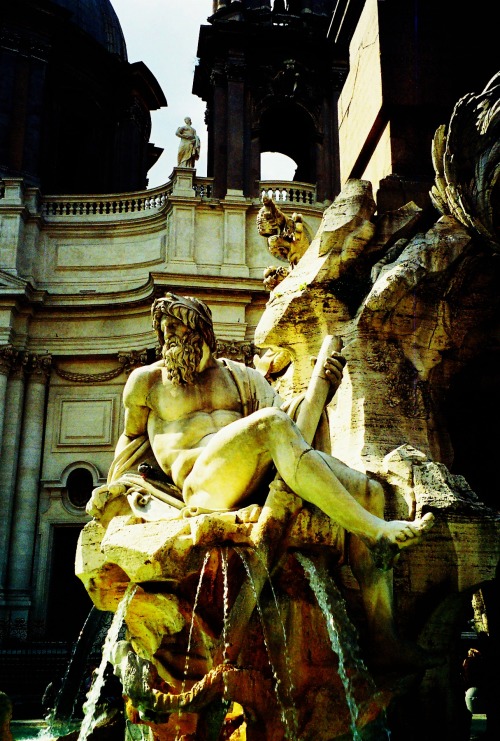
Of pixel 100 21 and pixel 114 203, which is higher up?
pixel 100 21

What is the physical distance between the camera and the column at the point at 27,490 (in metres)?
19.2

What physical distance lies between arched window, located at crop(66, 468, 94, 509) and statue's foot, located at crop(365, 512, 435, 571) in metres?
17.5

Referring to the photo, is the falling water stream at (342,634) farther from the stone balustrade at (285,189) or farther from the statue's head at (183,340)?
the stone balustrade at (285,189)

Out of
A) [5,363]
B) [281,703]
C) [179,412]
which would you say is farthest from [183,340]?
[5,363]

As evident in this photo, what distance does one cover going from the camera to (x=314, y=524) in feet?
13.5

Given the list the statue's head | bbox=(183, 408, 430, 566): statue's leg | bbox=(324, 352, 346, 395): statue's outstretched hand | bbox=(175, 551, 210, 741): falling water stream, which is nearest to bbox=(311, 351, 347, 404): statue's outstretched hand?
bbox=(324, 352, 346, 395): statue's outstretched hand

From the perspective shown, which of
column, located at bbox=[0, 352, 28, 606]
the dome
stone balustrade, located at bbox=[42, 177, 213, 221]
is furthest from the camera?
the dome

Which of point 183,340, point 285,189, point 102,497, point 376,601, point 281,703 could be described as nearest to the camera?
point 281,703

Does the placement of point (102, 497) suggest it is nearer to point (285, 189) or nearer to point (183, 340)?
point (183, 340)

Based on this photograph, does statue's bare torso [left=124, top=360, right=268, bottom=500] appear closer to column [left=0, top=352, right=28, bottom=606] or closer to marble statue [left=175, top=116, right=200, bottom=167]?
column [left=0, top=352, right=28, bottom=606]

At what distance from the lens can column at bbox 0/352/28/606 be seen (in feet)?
64.2

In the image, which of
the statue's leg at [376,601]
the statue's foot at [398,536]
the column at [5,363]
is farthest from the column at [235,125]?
the statue's foot at [398,536]

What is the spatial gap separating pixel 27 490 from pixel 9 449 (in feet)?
3.53

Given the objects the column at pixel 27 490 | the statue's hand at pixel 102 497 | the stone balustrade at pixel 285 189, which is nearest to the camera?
the statue's hand at pixel 102 497
